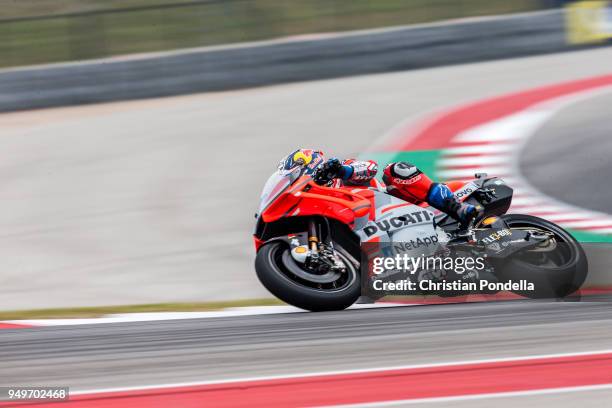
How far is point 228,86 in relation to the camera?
17172 millimetres

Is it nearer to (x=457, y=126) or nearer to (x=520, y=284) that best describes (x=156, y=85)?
Answer: (x=457, y=126)

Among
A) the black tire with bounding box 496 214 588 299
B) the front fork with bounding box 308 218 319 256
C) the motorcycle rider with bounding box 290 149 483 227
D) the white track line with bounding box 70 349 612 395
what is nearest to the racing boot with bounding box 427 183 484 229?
the motorcycle rider with bounding box 290 149 483 227

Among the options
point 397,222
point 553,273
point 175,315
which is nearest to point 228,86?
point 175,315

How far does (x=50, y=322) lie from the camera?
7.87 metres

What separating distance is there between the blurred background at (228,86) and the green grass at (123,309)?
288cm

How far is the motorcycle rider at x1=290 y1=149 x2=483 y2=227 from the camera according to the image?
24.0 ft

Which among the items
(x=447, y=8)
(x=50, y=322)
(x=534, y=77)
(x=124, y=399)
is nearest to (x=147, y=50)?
(x=447, y=8)

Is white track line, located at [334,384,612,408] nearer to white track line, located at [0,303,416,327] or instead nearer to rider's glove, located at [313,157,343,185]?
white track line, located at [0,303,416,327]

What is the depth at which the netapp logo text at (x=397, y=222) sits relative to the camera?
727cm

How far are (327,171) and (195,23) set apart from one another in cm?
1104

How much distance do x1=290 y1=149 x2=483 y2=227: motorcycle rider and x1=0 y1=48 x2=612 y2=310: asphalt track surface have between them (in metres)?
2.34

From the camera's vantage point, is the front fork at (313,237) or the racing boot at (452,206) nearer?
the front fork at (313,237)

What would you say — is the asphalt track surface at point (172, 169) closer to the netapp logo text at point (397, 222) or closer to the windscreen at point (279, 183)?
the windscreen at point (279, 183)

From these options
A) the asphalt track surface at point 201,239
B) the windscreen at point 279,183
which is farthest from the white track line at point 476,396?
the windscreen at point 279,183
